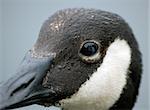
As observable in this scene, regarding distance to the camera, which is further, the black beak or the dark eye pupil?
the dark eye pupil

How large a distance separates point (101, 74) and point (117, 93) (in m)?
0.09

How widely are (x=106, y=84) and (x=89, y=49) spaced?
0.44 feet

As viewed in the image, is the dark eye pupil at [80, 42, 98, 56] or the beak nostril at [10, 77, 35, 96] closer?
the beak nostril at [10, 77, 35, 96]

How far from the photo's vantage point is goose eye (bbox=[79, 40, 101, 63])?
1.60m

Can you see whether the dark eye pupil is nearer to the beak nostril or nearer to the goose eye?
the goose eye

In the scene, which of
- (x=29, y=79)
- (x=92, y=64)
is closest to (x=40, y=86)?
(x=29, y=79)

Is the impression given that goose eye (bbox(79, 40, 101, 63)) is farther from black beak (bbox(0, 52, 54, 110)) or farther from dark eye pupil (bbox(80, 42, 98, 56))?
black beak (bbox(0, 52, 54, 110))

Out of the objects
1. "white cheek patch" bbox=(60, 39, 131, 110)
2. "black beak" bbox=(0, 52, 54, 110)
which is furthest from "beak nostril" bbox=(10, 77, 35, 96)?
"white cheek patch" bbox=(60, 39, 131, 110)

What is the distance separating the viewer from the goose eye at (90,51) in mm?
1597

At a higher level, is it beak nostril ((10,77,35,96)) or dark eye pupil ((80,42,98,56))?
dark eye pupil ((80,42,98,56))

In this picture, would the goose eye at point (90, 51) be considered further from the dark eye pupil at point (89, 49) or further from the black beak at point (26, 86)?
the black beak at point (26, 86)

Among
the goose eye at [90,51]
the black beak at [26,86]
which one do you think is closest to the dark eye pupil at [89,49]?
the goose eye at [90,51]

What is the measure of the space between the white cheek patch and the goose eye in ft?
0.11

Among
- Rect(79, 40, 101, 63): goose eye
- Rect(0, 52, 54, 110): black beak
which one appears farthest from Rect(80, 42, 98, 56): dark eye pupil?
Rect(0, 52, 54, 110): black beak
